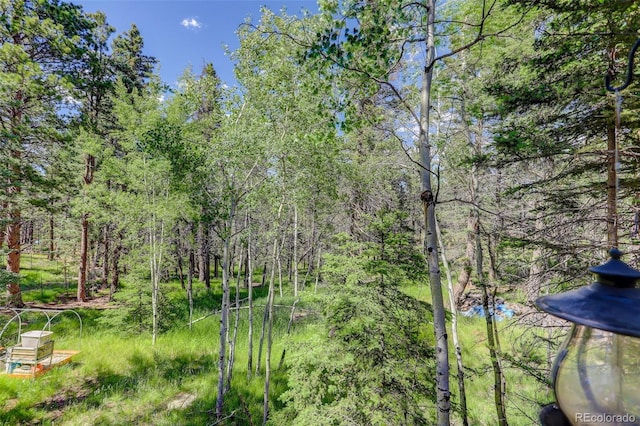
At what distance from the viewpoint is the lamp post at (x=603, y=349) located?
810mm

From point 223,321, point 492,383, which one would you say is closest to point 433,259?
point 223,321

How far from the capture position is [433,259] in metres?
2.60

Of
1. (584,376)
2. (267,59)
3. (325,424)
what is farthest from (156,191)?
(584,376)

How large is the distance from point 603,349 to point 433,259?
172 centimetres

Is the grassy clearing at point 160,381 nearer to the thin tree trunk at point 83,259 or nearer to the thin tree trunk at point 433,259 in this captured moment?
the thin tree trunk at point 433,259

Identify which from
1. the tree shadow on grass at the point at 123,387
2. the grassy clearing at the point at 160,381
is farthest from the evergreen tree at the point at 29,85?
the tree shadow on grass at the point at 123,387

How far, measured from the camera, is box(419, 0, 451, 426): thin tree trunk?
96.5 inches

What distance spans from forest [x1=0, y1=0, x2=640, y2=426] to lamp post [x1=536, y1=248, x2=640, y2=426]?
1.01ft

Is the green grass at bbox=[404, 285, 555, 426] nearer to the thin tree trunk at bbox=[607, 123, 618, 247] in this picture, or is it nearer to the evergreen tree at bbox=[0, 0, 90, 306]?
the thin tree trunk at bbox=[607, 123, 618, 247]

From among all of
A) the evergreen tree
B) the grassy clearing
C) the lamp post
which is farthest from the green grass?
the evergreen tree

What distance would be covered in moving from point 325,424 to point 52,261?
29366 mm

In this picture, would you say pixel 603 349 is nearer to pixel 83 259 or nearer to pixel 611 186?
pixel 611 186

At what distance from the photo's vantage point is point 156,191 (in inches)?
399

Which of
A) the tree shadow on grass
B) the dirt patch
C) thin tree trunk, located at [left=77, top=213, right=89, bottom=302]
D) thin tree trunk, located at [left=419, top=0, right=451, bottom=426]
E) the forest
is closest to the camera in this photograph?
thin tree trunk, located at [left=419, top=0, right=451, bottom=426]
